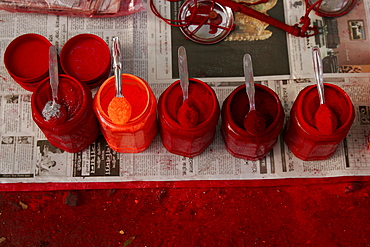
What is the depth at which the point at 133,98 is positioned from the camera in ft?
3.66

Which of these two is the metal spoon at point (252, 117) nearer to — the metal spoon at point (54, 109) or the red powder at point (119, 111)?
the red powder at point (119, 111)

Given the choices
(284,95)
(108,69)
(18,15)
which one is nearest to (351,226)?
(284,95)

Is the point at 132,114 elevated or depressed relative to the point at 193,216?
elevated

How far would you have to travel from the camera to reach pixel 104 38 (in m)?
1.36

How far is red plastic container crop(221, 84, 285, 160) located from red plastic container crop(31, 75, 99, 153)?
409 millimetres

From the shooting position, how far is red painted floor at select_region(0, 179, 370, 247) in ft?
4.00

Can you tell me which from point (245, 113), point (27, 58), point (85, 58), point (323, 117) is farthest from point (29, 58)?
point (323, 117)

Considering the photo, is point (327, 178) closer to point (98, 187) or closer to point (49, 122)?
point (98, 187)

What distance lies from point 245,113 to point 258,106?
46 millimetres

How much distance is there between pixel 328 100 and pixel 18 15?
112cm

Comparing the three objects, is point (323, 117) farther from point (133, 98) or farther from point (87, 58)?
point (87, 58)

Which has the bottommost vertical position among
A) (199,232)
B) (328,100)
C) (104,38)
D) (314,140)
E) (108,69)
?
(199,232)

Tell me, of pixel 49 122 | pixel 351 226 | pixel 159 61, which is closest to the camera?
pixel 49 122

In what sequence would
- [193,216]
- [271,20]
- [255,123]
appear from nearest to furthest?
[255,123] → [193,216] → [271,20]
